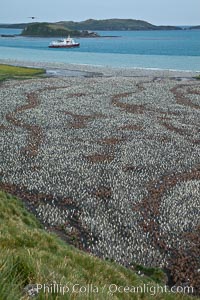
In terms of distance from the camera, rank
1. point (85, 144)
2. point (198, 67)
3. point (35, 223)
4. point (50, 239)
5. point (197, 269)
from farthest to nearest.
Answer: point (198, 67) < point (85, 144) < point (35, 223) < point (197, 269) < point (50, 239)

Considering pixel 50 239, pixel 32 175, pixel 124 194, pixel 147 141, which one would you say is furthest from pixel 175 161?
pixel 50 239

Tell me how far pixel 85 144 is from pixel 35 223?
13641 millimetres

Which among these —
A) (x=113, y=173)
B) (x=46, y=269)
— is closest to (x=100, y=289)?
(x=46, y=269)

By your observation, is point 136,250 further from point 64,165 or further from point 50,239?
point 64,165

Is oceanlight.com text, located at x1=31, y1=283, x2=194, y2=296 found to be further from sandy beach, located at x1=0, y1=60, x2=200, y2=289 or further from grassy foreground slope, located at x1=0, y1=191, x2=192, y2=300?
sandy beach, located at x1=0, y1=60, x2=200, y2=289

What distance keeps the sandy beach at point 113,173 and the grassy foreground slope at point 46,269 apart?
2467 mm

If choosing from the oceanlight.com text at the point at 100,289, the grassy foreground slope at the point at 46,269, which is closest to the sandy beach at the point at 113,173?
the grassy foreground slope at the point at 46,269

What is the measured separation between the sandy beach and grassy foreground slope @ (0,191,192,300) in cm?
247

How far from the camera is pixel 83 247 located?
17.0 metres

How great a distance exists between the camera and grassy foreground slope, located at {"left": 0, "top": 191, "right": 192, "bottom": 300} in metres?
6.30

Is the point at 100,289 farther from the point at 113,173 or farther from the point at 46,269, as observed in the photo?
the point at 113,173

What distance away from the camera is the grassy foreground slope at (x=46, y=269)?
6297mm

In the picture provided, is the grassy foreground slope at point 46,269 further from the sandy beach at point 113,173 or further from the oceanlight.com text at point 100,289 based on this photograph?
the sandy beach at point 113,173

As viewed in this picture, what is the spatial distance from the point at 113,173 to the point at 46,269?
57.3 feet
